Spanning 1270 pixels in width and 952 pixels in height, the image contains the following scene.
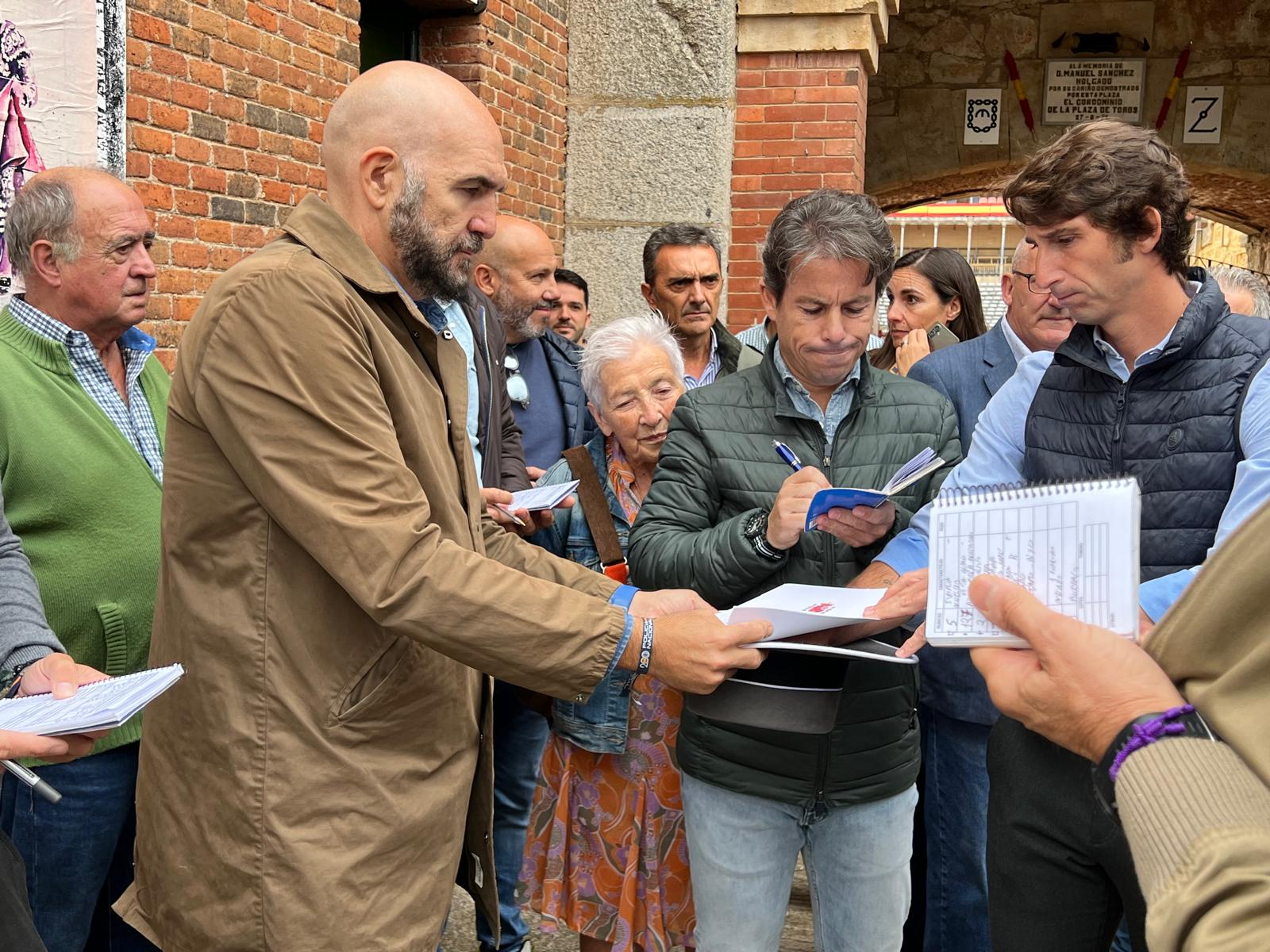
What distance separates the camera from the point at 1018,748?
6.70ft

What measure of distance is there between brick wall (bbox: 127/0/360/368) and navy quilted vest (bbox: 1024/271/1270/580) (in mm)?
3340

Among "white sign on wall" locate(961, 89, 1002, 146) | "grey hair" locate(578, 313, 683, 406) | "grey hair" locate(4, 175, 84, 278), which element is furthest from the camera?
"white sign on wall" locate(961, 89, 1002, 146)

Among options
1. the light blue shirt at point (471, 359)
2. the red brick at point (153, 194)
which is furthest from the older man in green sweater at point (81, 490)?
the red brick at point (153, 194)

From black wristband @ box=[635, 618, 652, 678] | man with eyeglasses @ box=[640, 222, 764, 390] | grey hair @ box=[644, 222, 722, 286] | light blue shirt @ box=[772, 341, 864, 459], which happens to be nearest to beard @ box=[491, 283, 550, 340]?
man with eyeglasses @ box=[640, 222, 764, 390]

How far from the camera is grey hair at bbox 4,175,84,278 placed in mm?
2789

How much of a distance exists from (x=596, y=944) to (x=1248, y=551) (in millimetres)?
2605

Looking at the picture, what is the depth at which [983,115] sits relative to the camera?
1154 cm

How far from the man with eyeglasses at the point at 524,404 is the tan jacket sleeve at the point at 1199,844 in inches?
109

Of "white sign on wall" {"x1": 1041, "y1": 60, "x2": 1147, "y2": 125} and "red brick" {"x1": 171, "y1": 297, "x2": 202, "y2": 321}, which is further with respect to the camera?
"white sign on wall" {"x1": 1041, "y1": 60, "x2": 1147, "y2": 125}

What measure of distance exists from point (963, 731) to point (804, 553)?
857 mm

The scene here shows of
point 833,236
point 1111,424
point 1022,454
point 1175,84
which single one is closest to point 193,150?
point 833,236

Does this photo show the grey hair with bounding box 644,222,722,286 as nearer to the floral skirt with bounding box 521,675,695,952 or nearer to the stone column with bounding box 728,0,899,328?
the stone column with bounding box 728,0,899,328

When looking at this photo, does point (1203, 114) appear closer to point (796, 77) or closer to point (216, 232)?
point (796, 77)

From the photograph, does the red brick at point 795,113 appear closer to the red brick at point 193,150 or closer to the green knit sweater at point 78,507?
the red brick at point 193,150
